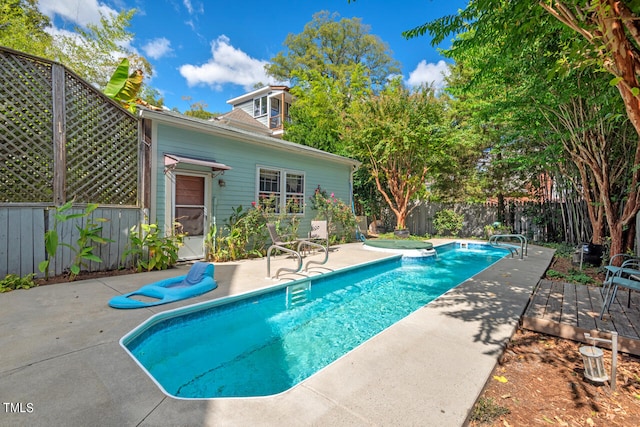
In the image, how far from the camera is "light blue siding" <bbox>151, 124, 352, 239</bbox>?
273 inches

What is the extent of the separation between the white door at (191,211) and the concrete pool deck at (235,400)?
10.4 ft

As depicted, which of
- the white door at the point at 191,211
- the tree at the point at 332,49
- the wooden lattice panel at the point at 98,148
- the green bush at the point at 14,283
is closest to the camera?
the green bush at the point at 14,283

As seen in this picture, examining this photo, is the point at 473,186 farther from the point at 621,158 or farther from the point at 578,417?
the point at 578,417

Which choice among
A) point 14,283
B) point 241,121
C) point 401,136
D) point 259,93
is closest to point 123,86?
point 14,283

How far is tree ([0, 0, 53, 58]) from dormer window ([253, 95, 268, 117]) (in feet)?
41.6

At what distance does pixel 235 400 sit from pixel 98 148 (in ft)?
20.2

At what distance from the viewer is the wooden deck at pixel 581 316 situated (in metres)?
3.17

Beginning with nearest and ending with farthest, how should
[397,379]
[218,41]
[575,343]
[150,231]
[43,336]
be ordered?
1. [397,379]
2. [43,336]
3. [575,343]
4. [150,231]
5. [218,41]

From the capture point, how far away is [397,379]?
7.85 feet

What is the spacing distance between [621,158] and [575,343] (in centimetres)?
622

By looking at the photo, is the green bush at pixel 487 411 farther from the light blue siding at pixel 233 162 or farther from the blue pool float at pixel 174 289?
the light blue siding at pixel 233 162

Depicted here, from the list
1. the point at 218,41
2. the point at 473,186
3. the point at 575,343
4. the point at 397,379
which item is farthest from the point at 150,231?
the point at 218,41

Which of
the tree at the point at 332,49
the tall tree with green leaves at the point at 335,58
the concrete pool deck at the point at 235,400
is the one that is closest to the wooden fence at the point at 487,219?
the concrete pool deck at the point at 235,400

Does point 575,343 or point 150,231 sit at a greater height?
point 150,231
